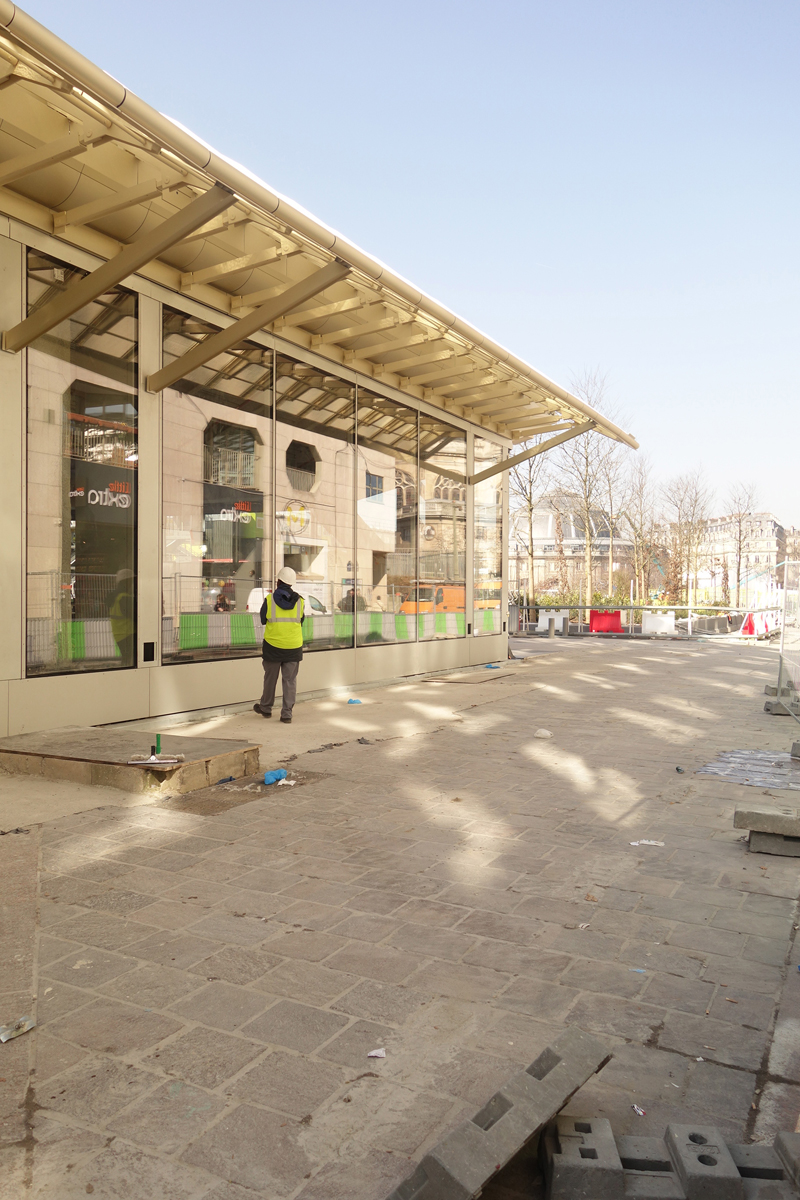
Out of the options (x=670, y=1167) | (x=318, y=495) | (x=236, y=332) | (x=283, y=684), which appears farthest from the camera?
(x=318, y=495)

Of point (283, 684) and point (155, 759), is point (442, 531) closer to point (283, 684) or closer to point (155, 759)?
point (283, 684)

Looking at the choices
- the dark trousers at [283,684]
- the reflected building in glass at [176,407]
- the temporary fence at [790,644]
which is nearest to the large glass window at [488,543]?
the reflected building in glass at [176,407]

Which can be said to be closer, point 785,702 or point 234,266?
point 234,266

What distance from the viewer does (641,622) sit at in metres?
33.1

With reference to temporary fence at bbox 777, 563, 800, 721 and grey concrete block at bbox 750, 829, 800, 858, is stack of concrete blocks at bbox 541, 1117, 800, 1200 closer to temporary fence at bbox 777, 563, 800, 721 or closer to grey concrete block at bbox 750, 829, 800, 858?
grey concrete block at bbox 750, 829, 800, 858

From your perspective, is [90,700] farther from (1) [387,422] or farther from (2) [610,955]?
(1) [387,422]

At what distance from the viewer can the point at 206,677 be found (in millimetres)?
11000

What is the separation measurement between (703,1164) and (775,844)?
3.78 metres

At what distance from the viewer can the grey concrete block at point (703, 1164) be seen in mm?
2188

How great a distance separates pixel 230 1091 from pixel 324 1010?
63 centimetres

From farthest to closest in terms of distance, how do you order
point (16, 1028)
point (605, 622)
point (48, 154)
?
point (605, 622) < point (48, 154) < point (16, 1028)

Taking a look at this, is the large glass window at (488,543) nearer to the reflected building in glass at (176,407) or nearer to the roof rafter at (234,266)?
the reflected building in glass at (176,407)

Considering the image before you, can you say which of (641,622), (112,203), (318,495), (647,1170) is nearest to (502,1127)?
(647,1170)

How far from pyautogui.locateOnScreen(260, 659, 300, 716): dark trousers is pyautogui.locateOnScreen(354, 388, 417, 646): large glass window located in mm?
3612
